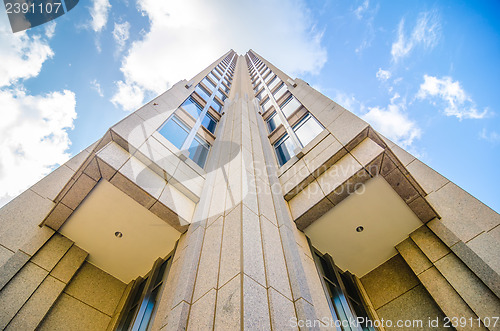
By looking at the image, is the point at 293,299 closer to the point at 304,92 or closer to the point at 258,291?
the point at 258,291

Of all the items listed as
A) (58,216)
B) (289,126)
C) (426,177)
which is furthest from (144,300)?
(289,126)

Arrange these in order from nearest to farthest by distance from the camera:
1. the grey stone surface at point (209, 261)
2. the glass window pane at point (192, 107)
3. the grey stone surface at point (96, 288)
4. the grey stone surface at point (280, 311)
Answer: the grey stone surface at point (280, 311), the grey stone surface at point (209, 261), the grey stone surface at point (96, 288), the glass window pane at point (192, 107)

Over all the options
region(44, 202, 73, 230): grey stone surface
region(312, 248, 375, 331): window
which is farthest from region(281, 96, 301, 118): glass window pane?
region(44, 202, 73, 230): grey stone surface

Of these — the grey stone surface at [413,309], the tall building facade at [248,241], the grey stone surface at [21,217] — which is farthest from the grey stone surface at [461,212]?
the grey stone surface at [21,217]

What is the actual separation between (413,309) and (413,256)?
4.47 feet

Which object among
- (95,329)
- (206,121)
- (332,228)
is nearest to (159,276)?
(95,329)

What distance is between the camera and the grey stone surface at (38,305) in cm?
540

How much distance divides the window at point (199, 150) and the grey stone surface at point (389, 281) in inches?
304

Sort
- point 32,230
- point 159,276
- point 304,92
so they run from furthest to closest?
point 304,92 → point 159,276 → point 32,230

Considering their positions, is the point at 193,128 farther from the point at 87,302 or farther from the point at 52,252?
the point at 87,302

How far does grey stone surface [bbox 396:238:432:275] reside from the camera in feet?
21.2

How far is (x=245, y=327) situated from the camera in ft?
11.4

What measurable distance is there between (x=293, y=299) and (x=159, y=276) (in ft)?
15.6

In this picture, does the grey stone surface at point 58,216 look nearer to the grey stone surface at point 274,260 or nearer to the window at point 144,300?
the window at point 144,300
